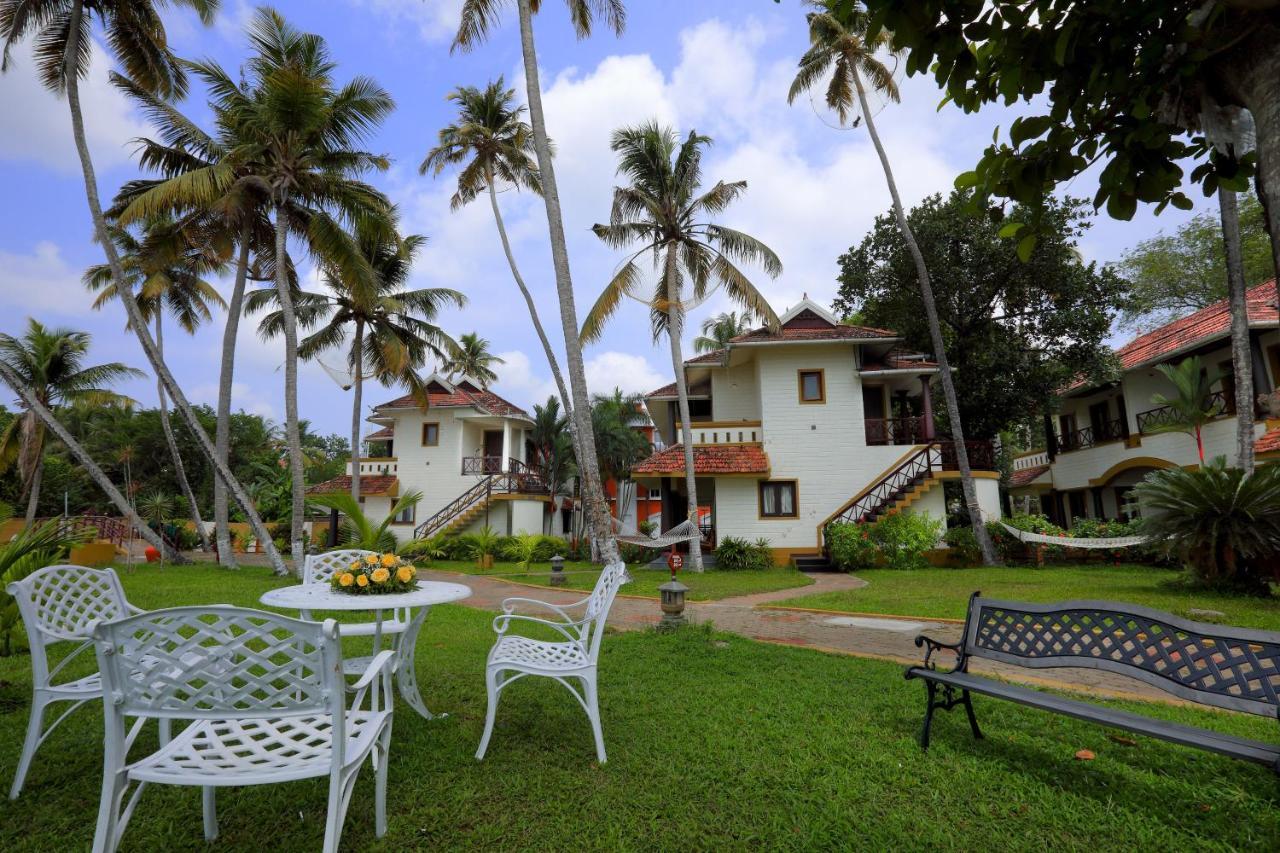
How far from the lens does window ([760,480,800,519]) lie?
1734cm

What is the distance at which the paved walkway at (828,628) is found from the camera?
17.1 feet

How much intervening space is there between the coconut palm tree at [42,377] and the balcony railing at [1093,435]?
34.9m

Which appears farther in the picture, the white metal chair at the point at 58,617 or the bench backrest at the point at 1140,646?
the white metal chair at the point at 58,617

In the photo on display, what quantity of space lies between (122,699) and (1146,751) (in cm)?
505

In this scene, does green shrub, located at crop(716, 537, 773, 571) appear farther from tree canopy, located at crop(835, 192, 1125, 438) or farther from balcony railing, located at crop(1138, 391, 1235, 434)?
balcony railing, located at crop(1138, 391, 1235, 434)

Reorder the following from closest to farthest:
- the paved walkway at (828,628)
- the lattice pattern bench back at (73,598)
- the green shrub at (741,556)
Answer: the lattice pattern bench back at (73,598), the paved walkway at (828,628), the green shrub at (741,556)

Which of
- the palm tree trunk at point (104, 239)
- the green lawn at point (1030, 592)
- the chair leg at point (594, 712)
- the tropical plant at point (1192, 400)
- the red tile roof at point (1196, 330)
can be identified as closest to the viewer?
the chair leg at point (594, 712)

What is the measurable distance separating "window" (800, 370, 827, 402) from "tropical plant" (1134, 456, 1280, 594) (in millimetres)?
8915

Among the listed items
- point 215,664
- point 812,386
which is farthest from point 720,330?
point 215,664

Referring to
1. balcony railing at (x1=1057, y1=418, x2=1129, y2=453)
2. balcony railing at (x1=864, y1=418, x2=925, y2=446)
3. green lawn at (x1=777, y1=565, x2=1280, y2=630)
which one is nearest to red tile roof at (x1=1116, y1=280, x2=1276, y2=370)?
balcony railing at (x1=1057, y1=418, x2=1129, y2=453)

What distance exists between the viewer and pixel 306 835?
103 inches

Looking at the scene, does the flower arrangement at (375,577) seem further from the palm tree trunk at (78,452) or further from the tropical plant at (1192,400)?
the tropical plant at (1192,400)

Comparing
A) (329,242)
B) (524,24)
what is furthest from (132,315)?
(524,24)

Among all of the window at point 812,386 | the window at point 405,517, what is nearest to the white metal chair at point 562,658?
the window at point 812,386
